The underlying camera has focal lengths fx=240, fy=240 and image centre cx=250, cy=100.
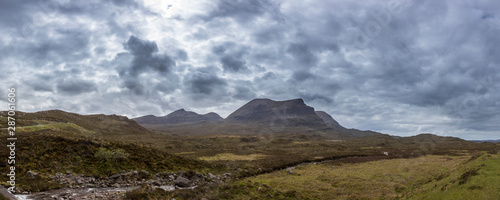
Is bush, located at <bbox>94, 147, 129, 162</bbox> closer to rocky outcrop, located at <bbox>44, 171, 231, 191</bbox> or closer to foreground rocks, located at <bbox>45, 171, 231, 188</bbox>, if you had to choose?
foreground rocks, located at <bbox>45, 171, 231, 188</bbox>

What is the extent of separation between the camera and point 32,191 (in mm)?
23266

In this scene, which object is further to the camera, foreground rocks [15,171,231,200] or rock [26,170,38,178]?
rock [26,170,38,178]

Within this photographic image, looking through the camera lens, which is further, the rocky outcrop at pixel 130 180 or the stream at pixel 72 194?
the rocky outcrop at pixel 130 180

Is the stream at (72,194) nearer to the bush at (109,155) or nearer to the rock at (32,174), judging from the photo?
the rock at (32,174)

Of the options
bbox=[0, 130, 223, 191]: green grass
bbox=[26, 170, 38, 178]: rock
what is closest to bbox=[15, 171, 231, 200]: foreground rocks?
bbox=[26, 170, 38, 178]: rock

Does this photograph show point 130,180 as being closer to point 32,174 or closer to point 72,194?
point 72,194

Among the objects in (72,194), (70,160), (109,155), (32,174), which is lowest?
(72,194)

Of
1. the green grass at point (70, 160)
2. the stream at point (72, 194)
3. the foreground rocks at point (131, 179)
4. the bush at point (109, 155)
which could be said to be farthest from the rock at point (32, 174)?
the bush at point (109, 155)

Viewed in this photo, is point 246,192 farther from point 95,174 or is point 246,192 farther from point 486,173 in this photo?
point 486,173

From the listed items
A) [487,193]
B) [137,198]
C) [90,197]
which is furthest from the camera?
[90,197]

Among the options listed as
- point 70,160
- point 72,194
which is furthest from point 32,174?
point 72,194

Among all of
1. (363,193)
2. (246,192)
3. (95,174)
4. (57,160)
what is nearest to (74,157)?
(57,160)

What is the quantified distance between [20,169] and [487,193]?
4543 centimetres

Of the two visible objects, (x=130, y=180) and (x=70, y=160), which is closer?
(x=130, y=180)
